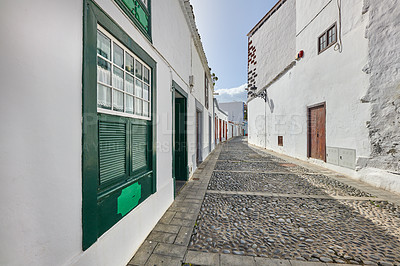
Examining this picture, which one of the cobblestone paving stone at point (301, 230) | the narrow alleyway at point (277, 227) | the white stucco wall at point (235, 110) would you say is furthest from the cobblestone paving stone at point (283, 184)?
the white stucco wall at point (235, 110)

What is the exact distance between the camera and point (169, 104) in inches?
137

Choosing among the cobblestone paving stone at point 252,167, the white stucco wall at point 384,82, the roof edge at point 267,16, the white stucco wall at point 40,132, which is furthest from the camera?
the roof edge at point 267,16

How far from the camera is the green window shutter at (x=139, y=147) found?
2234 millimetres

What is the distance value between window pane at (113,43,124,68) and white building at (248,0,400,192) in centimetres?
599

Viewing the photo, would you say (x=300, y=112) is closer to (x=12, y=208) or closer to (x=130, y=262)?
(x=130, y=262)

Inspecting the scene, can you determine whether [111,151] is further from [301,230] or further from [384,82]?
[384,82]

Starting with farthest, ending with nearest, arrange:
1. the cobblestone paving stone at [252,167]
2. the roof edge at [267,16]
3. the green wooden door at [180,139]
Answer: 1. the roof edge at [267,16]
2. the cobblestone paving stone at [252,167]
3. the green wooden door at [180,139]

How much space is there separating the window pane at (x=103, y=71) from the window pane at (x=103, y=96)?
0.24 feet

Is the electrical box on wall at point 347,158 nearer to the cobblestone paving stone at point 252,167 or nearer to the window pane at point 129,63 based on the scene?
the cobblestone paving stone at point 252,167

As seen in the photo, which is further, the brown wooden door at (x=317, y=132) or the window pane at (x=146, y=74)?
the brown wooden door at (x=317, y=132)

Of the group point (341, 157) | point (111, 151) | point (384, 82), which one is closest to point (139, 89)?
point (111, 151)

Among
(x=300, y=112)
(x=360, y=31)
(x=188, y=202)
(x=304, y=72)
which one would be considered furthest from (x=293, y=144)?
(x=188, y=202)

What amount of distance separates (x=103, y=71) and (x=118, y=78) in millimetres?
232

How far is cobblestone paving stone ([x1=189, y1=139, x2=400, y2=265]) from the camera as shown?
79.3 inches
